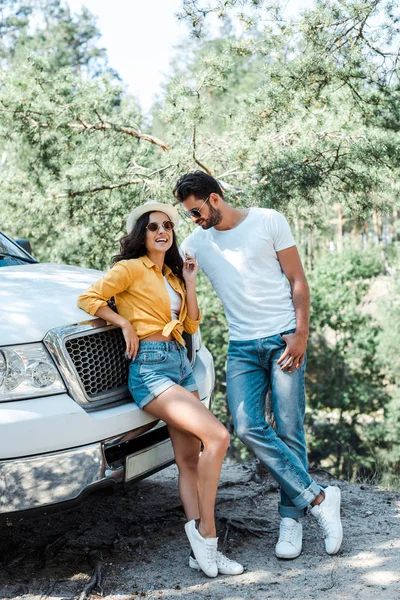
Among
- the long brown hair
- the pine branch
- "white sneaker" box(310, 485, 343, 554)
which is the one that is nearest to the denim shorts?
the long brown hair

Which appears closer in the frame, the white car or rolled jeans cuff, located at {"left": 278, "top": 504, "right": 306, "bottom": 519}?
the white car

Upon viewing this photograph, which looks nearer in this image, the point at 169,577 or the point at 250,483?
the point at 169,577

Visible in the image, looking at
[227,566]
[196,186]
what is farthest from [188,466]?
[196,186]

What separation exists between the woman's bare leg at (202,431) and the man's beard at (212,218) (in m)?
1.02

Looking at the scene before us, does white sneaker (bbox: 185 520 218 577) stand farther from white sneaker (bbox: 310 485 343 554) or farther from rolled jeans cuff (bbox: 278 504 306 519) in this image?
white sneaker (bbox: 310 485 343 554)

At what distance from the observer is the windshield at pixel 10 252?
445 centimetres

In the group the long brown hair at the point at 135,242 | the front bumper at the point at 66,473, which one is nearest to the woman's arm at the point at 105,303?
the long brown hair at the point at 135,242

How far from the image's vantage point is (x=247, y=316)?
154 inches

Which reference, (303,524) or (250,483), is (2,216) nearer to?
(250,483)

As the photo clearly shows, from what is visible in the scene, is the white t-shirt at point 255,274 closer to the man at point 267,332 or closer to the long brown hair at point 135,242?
the man at point 267,332

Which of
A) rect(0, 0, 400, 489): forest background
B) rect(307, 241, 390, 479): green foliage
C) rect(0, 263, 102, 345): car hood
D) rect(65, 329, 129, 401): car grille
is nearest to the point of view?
rect(0, 263, 102, 345): car hood

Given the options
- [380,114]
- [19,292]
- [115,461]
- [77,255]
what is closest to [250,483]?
[115,461]

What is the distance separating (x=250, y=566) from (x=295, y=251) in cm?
179

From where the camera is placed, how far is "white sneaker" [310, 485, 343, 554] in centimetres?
370
